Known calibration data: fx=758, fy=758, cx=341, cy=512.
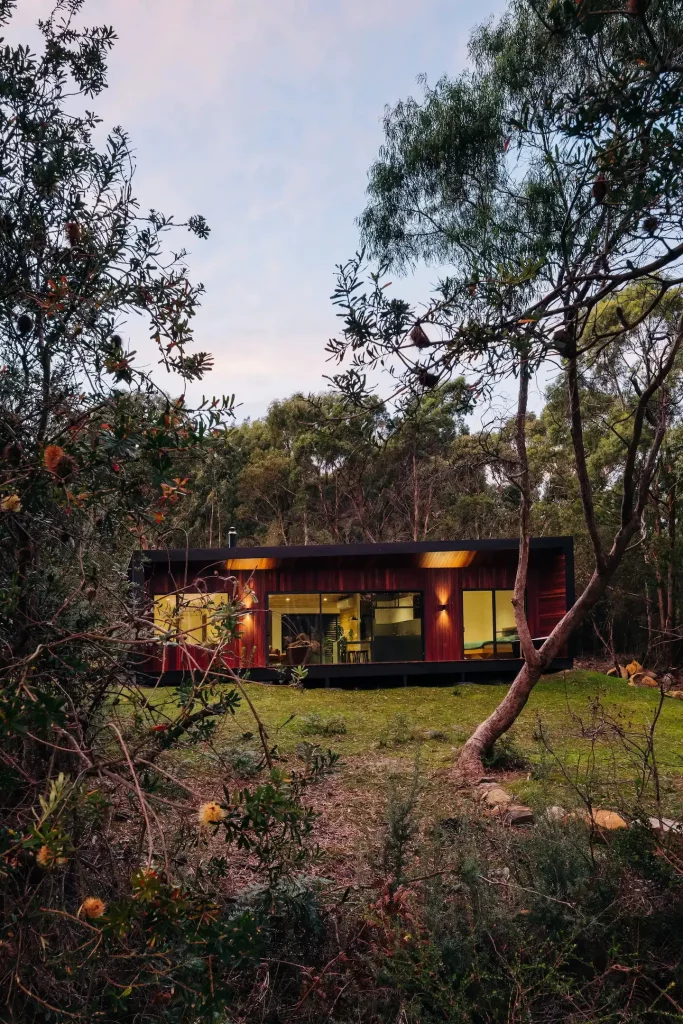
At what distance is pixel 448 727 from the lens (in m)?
10.6

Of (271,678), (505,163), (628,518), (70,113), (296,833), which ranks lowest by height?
(271,678)

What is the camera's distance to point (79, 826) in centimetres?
257

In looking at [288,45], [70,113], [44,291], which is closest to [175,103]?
[288,45]

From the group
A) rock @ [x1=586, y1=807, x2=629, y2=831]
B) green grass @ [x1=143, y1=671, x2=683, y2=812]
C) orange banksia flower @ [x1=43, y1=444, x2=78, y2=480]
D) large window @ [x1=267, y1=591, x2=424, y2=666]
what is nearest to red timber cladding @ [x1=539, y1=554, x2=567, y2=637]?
green grass @ [x1=143, y1=671, x2=683, y2=812]

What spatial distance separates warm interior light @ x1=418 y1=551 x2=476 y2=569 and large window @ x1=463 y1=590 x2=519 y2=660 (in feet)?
2.12

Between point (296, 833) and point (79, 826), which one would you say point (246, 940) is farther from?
point (79, 826)

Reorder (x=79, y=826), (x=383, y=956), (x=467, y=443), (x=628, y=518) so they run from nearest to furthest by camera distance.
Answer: (x=79, y=826) → (x=383, y=956) → (x=628, y=518) → (x=467, y=443)

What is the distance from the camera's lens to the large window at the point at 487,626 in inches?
629

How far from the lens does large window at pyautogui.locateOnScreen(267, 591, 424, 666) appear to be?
15844 millimetres

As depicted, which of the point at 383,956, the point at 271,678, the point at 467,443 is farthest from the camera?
the point at 467,443

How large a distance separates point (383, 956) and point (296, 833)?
1.57 m

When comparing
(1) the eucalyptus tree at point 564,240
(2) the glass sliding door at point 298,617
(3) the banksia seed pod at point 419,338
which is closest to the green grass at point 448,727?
(2) the glass sliding door at point 298,617

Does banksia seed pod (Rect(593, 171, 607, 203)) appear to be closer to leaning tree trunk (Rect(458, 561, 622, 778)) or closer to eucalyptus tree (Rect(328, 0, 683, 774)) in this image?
eucalyptus tree (Rect(328, 0, 683, 774))

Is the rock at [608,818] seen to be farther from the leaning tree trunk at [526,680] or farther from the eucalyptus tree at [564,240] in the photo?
the eucalyptus tree at [564,240]
